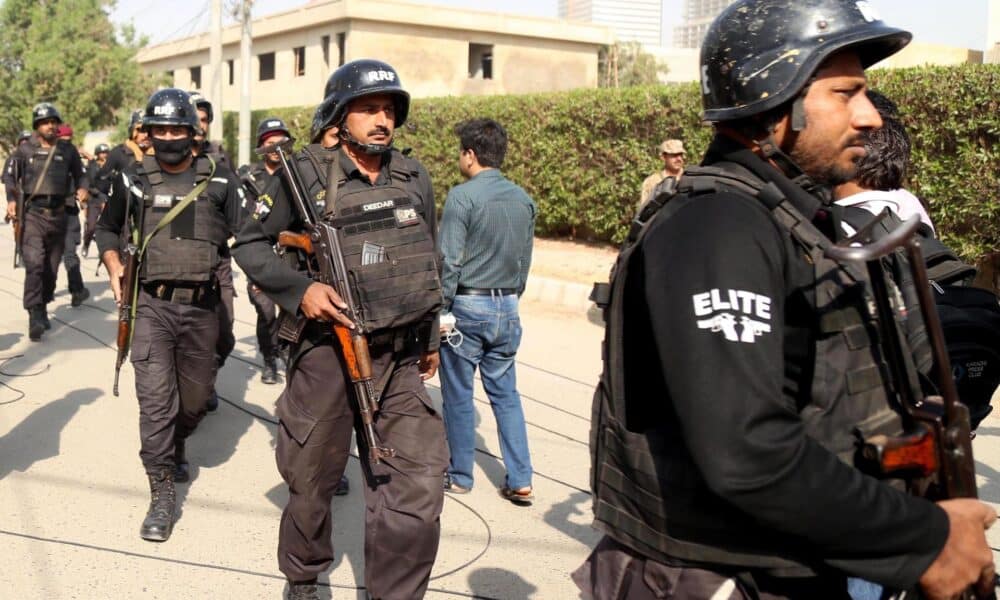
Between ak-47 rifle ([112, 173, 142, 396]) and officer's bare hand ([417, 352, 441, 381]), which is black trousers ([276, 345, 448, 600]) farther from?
ak-47 rifle ([112, 173, 142, 396])

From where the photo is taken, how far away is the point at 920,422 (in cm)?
183

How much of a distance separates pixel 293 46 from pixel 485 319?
34.5m

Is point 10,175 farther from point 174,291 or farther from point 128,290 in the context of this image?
point 174,291

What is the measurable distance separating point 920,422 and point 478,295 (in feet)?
12.2

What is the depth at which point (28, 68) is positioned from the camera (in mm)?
36250

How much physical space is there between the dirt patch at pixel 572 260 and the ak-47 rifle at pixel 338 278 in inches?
360

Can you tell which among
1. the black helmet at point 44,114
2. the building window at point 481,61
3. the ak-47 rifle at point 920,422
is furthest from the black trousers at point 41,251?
the building window at point 481,61

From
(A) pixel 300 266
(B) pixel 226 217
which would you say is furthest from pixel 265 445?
(A) pixel 300 266

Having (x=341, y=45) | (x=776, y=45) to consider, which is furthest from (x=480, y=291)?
(x=341, y=45)

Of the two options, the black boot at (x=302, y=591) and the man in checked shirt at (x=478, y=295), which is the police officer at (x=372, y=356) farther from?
the man in checked shirt at (x=478, y=295)

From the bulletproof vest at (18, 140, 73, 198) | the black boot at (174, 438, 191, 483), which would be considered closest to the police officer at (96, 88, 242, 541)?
the black boot at (174, 438, 191, 483)

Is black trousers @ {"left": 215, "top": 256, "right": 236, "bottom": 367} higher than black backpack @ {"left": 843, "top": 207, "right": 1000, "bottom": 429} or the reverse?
the reverse

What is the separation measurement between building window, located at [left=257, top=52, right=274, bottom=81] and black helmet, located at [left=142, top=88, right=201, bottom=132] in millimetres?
36559

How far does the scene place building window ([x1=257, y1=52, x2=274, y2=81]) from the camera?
40.3m
